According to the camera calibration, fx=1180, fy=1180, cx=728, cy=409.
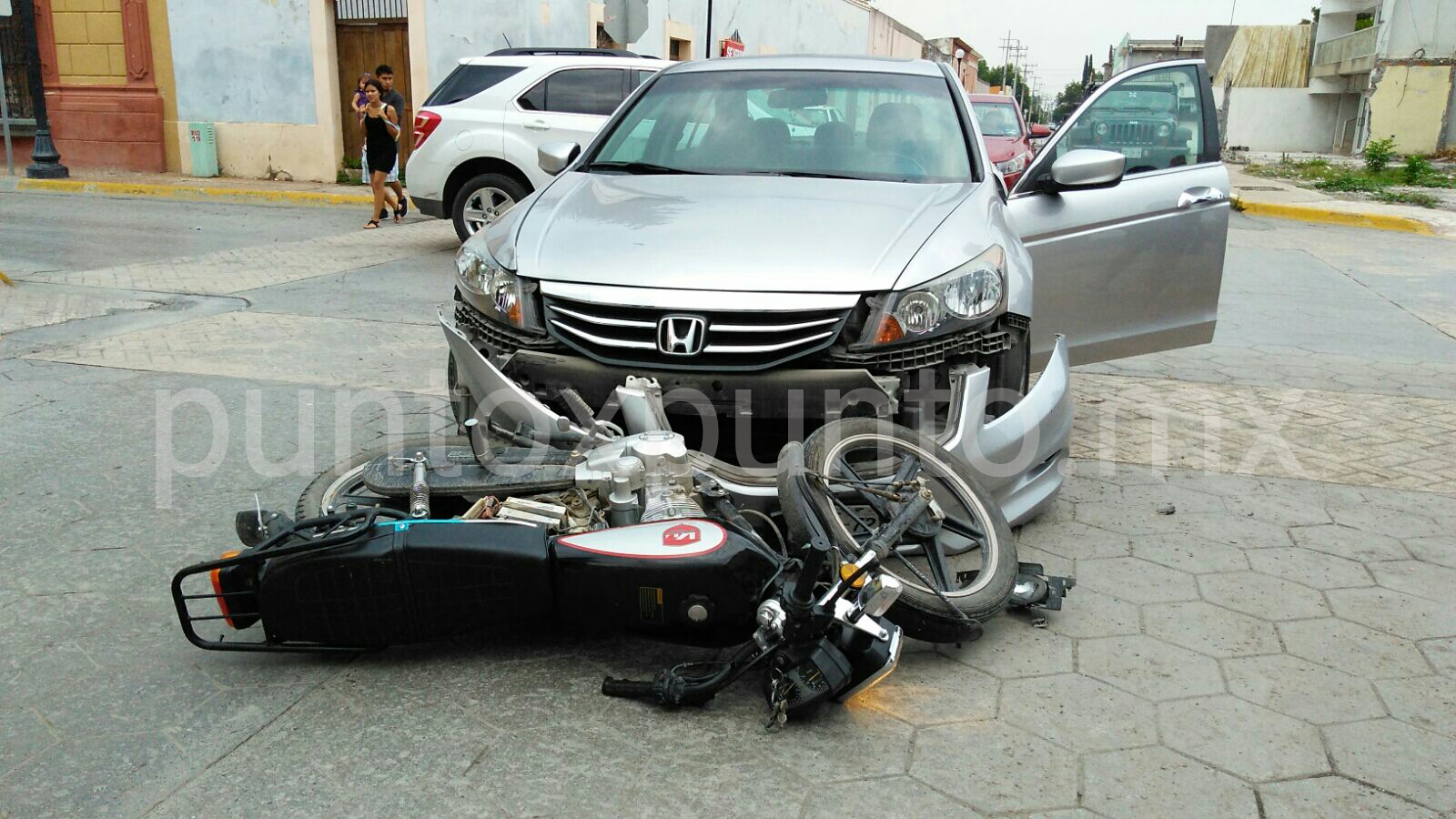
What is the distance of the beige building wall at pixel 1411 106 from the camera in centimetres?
3500

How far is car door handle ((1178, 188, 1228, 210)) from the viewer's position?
17.3 ft

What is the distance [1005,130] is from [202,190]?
11.1 m

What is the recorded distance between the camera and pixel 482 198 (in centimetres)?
1105

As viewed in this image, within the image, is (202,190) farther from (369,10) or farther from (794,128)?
(794,128)

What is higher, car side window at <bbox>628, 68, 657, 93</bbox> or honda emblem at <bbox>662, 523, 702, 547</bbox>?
car side window at <bbox>628, 68, 657, 93</bbox>

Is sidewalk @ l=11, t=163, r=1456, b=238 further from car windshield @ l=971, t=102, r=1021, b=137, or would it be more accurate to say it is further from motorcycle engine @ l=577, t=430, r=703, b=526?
motorcycle engine @ l=577, t=430, r=703, b=526

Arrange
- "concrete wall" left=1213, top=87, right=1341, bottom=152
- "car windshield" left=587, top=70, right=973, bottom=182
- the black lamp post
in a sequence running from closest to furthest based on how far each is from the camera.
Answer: "car windshield" left=587, top=70, right=973, bottom=182, the black lamp post, "concrete wall" left=1213, top=87, right=1341, bottom=152

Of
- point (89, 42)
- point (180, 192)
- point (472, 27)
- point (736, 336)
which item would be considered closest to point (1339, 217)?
point (472, 27)

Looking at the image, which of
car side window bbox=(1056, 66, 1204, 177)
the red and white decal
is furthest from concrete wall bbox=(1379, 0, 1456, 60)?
the red and white decal

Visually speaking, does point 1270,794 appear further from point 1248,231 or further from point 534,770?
point 1248,231

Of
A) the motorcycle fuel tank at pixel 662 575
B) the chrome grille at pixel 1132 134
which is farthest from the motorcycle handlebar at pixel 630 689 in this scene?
the chrome grille at pixel 1132 134

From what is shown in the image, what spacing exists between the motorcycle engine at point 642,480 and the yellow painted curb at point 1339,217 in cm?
1557

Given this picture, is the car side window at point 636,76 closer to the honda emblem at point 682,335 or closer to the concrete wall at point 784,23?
the honda emblem at point 682,335

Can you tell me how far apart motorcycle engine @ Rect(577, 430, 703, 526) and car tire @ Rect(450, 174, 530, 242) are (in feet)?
26.4
